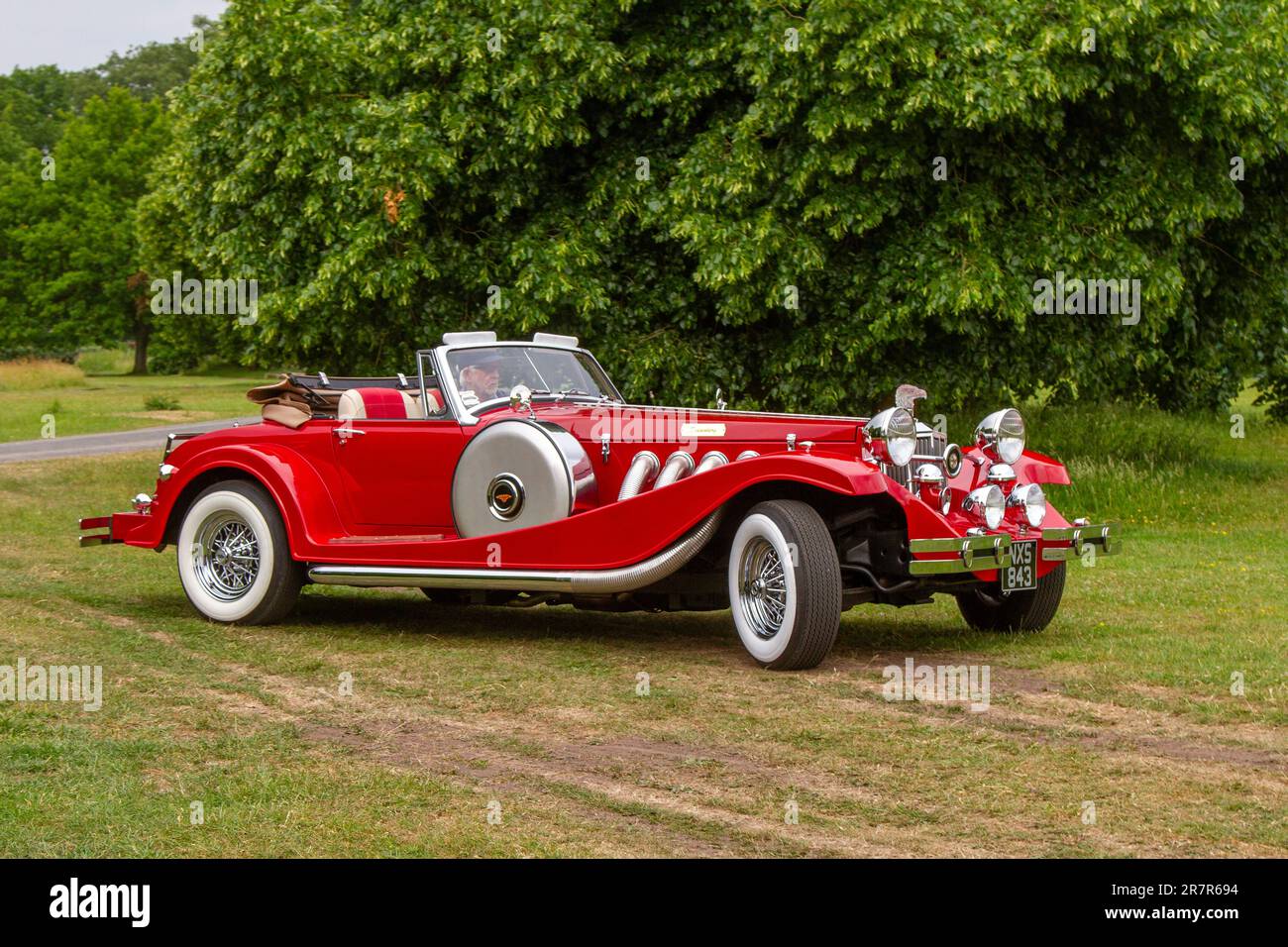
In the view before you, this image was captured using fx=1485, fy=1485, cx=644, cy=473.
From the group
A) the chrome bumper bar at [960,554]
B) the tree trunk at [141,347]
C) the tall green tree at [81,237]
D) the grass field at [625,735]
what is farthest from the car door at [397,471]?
the tree trunk at [141,347]

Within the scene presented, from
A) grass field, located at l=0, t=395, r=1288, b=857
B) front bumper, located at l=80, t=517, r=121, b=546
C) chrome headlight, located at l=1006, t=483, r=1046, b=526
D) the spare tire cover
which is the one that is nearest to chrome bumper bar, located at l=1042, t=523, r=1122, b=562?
chrome headlight, located at l=1006, t=483, r=1046, b=526

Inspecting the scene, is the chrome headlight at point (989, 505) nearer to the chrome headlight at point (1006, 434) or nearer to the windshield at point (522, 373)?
the chrome headlight at point (1006, 434)

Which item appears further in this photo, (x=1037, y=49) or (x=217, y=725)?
(x=1037, y=49)

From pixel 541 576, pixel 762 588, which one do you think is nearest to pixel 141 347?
pixel 541 576

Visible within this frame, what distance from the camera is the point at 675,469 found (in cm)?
855

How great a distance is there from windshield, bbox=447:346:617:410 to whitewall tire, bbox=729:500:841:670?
7.00 feet

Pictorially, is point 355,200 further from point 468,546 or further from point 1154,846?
point 1154,846

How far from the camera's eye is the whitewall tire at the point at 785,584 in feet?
24.4

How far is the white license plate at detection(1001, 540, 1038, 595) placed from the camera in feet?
26.1

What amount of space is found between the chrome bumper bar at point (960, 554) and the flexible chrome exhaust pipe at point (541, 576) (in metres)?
1.09

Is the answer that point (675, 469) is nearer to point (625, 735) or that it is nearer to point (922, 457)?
point (922, 457)

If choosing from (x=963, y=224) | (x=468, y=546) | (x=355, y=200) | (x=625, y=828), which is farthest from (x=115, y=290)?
(x=625, y=828)

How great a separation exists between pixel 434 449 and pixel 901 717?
358cm

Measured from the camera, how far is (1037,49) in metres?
13.4
